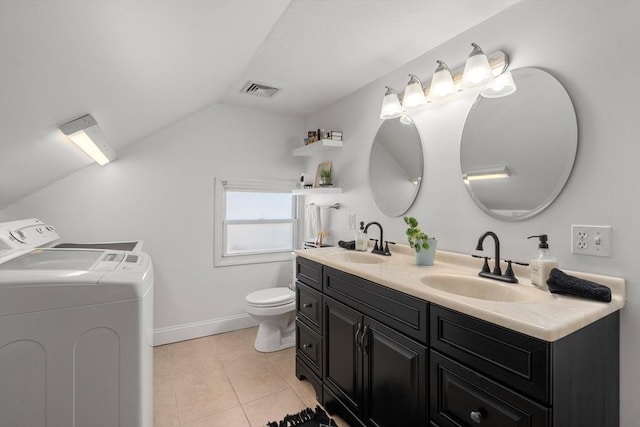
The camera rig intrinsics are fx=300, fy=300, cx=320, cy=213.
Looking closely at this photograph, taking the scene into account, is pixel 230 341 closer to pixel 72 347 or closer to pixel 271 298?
pixel 271 298

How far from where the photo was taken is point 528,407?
35.8 inches

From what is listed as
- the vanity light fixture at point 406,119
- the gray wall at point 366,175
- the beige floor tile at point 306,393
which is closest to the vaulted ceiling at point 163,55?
the gray wall at point 366,175

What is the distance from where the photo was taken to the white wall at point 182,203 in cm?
256

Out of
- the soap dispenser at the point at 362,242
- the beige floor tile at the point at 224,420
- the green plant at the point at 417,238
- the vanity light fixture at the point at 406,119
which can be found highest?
the vanity light fixture at the point at 406,119

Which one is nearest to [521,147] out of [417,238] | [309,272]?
[417,238]

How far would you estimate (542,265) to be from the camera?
1.27m

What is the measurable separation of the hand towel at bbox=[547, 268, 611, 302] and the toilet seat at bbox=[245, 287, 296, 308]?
6.45 ft

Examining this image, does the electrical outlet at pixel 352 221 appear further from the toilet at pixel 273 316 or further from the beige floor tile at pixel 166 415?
the beige floor tile at pixel 166 415

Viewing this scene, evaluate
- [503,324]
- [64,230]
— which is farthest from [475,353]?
[64,230]

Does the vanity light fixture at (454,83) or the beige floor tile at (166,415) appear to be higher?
the vanity light fixture at (454,83)

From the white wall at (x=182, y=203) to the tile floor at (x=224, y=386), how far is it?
38cm

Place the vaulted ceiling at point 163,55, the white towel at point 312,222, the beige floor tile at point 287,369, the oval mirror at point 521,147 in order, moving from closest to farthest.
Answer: the vaulted ceiling at point 163,55
the oval mirror at point 521,147
the beige floor tile at point 287,369
the white towel at point 312,222

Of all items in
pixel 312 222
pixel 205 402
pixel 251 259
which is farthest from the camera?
pixel 251 259

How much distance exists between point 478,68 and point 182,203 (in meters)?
2.67
